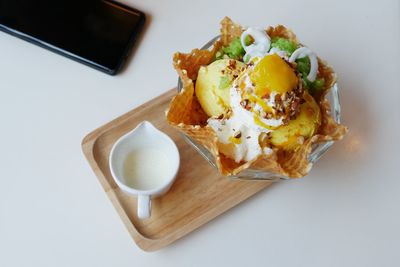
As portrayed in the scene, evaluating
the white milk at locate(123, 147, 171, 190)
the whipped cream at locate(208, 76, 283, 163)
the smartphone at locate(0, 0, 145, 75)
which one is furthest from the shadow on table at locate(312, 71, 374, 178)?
the smartphone at locate(0, 0, 145, 75)

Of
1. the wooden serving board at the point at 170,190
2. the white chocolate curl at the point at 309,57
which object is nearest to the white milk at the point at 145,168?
the wooden serving board at the point at 170,190

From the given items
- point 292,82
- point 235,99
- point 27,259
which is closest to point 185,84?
point 235,99

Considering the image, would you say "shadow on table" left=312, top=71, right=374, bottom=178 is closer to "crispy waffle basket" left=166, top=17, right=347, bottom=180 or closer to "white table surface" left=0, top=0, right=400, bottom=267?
"white table surface" left=0, top=0, right=400, bottom=267

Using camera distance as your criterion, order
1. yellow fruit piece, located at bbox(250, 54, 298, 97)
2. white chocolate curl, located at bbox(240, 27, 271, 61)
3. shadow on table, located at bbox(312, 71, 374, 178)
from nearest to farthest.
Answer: yellow fruit piece, located at bbox(250, 54, 298, 97), white chocolate curl, located at bbox(240, 27, 271, 61), shadow on table, located at bbox(312, 71, 374, 178)

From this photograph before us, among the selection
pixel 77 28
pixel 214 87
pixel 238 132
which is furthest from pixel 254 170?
pixel 77 28

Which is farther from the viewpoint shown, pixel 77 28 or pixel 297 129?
pixel 77 28

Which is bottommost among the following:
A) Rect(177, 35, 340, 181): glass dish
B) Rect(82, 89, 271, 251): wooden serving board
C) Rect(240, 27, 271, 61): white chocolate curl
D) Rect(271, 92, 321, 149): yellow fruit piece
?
Rect(82, 89, 271, 251): wooden serving board

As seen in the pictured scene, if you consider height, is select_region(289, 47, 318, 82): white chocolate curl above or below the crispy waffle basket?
above

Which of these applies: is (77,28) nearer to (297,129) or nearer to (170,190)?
(170,190)
